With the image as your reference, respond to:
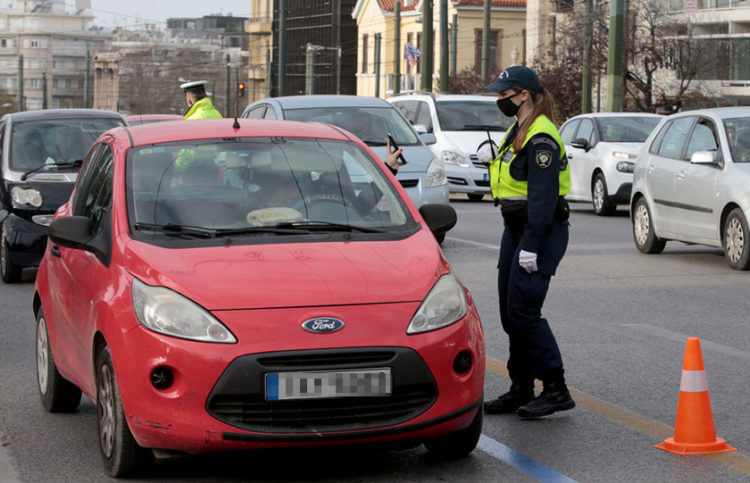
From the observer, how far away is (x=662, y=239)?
15.5 m

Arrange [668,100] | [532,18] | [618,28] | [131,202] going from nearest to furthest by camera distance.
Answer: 1. [131,202]
2. [618,28]
3. [668,100]
4. [532,18]

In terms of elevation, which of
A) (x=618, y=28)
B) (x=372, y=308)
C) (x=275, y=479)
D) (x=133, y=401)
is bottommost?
(x=275, y=479)

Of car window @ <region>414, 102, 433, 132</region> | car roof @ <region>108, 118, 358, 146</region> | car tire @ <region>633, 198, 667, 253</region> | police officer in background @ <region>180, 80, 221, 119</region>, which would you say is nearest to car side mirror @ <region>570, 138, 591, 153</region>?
car window @ <region>414, 102, 433, 132</region>

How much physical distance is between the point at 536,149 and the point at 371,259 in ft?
4.50

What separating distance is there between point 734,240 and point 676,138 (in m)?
1.74

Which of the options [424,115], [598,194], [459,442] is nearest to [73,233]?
[459,442]

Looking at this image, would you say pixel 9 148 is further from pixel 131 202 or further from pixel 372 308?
pixel 372 308

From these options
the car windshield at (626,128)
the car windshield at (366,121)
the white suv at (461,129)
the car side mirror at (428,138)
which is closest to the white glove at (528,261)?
the car windshield at (366,121)

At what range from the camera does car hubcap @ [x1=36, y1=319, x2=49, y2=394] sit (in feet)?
24.4

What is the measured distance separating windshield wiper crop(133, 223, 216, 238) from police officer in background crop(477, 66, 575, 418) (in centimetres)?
165

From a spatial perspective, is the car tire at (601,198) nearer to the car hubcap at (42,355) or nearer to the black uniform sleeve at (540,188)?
the black uniform sleeve at (540,188)

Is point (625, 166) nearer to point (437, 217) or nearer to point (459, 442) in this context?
point (437, 217)

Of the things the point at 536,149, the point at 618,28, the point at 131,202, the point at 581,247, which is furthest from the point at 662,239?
the point at 618,28

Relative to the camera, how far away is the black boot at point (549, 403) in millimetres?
6961
